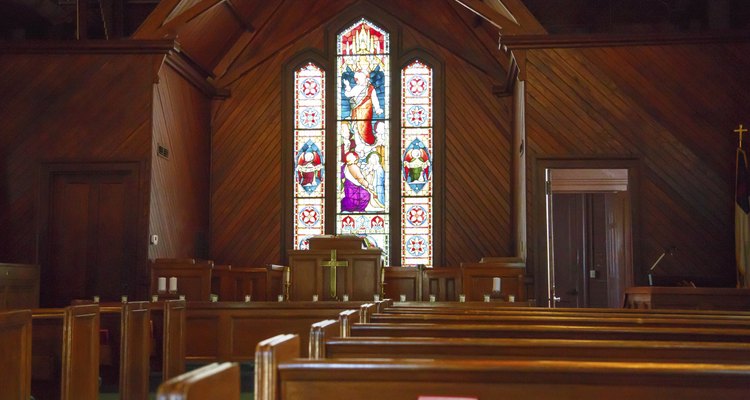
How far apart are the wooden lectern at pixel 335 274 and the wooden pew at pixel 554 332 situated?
5573 millimetres

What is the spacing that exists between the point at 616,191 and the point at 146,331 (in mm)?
8248

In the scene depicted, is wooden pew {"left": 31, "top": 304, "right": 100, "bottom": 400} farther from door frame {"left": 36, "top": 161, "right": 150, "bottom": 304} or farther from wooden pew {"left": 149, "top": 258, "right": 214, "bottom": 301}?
door frame {"left": 36, "top": 161, "right": 150, "bottom": 304}

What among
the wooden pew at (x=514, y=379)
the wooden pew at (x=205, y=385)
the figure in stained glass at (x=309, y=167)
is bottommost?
the wooden pew at (x=514, y=379)

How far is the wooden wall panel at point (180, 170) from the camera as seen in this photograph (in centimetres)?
1094

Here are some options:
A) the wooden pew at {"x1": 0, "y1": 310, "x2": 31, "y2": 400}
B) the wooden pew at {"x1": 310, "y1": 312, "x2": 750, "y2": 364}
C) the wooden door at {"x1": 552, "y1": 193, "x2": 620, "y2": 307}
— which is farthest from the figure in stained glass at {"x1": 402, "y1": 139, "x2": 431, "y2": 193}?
the wooden pew at {"x1": 310, "y1": 312, "x2": 750, "y2": 364}

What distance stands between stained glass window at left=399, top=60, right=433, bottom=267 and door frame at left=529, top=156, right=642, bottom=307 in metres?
2.77

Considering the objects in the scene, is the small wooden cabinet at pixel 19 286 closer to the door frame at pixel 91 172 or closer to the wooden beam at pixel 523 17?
the door frame at pixel 91 172

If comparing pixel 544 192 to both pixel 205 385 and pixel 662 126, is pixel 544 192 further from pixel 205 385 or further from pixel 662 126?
pixel 205 385

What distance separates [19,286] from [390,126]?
5.86m

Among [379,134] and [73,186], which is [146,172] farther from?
[379,134]

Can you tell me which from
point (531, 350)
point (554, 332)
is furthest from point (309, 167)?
point (531, 350)

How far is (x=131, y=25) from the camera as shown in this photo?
42.3 ft

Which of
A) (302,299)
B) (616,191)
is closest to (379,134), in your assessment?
(616,191)

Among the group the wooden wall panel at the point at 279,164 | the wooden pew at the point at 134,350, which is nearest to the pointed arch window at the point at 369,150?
the wooden wall panel at the point at 279,164
